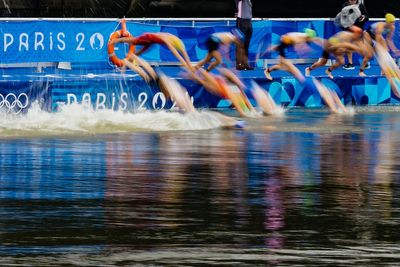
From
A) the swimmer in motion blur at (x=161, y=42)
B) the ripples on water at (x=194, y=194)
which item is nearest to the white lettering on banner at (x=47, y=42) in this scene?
the swimmer in motion blur at (x=161, y=42)

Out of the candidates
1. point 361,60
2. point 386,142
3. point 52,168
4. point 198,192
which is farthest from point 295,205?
point 361,60

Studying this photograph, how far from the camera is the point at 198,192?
528 inches

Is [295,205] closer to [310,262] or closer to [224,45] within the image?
[310,262]

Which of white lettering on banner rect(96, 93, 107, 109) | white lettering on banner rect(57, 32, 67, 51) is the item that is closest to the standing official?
white lettering on banner rect(57, 32, 67, 51)

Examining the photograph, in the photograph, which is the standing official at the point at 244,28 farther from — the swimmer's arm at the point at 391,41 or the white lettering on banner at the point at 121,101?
the white lettering on banner at the point at 121,101

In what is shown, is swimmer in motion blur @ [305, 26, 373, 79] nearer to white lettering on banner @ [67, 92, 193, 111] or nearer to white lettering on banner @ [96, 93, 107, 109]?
white lettering on banner @ [67, 92, 193, 111]

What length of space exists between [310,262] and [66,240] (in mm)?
1957

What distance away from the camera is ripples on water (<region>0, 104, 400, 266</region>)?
10023 mm

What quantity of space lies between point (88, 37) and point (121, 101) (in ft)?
9.85

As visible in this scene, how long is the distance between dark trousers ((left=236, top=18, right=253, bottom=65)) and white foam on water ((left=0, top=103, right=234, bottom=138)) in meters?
5.86

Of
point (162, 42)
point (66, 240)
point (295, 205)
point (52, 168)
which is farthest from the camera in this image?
point (162, 42)

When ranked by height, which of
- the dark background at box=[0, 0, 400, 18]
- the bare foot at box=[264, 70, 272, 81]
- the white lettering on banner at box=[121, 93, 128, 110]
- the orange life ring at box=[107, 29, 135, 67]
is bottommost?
the white lettering on banner at box=[121, 93, 128, 110]

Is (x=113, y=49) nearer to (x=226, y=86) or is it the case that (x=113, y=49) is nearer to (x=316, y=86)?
(x=226, y=86)

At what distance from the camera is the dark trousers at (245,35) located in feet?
97.4
